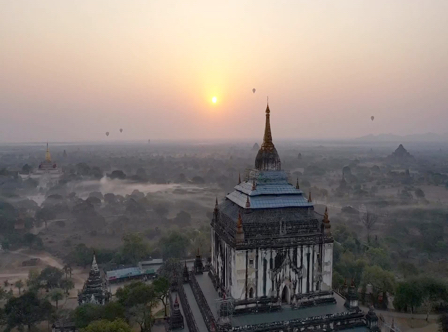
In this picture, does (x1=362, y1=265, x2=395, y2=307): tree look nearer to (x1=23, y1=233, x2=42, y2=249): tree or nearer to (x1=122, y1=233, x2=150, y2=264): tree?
(x1=122, y1=233, x2=150, y2=264): tree

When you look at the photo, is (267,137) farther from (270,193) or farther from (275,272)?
(275,272)

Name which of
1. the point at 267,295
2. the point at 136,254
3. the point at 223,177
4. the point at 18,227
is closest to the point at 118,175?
the point at 223,177

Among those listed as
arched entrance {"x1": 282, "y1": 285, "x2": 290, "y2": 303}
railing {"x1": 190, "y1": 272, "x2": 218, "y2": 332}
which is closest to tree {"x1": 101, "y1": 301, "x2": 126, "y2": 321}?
railing {"x1": 190, "y1": 272, "x2": 218, "y2": 332}

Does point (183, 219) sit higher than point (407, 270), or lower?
lower

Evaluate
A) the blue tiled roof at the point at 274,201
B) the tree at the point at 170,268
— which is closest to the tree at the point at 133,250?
the tree at the point at 170,268

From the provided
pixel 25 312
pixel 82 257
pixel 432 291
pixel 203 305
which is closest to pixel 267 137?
pixel 203 305

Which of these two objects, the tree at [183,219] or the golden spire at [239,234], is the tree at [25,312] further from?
the tree at [183,219]
